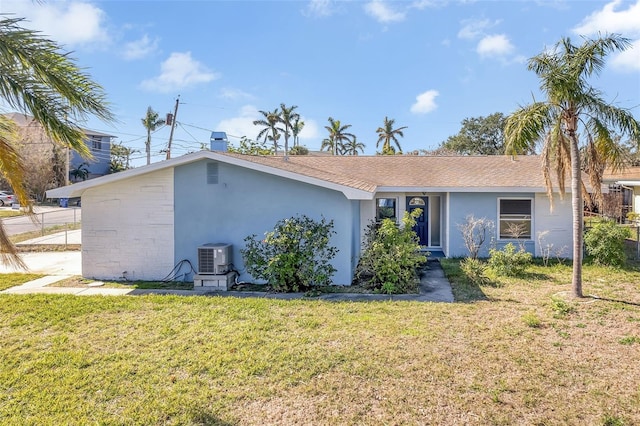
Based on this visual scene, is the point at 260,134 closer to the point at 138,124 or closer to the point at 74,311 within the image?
the point at 138,124

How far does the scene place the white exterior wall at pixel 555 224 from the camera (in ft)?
42.1

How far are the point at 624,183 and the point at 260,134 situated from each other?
3279cm

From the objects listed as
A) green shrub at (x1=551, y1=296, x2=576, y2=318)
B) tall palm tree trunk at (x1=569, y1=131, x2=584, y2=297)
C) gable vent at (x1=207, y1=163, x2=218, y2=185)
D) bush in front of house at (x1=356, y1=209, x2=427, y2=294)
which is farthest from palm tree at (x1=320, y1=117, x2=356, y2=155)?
green shrub at (x1=551, y1=296, x2=576, y2=318)

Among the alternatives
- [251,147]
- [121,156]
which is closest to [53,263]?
[251,147]

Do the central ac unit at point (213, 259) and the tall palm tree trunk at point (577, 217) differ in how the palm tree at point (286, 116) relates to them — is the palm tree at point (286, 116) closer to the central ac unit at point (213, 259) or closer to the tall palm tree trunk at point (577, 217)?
the central ac unit at point (213, 259)

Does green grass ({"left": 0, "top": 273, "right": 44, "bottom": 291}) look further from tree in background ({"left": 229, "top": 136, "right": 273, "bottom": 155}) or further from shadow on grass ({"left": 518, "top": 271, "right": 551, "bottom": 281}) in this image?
tree in background ({"left": 229, "top": 136, "right": 273, "bottom": 155})

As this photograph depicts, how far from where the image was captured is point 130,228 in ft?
33.6

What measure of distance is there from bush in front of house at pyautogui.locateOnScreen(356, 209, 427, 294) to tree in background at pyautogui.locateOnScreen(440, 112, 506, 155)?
3333cm

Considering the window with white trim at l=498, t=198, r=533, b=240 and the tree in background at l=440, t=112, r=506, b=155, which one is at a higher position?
the tree in background at l=440, t=112, r=506, b=155

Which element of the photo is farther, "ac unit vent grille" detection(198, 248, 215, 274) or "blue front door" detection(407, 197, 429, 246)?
"blue front door" detection(407, 197, 429, 246)

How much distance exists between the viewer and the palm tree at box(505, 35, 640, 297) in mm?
7645

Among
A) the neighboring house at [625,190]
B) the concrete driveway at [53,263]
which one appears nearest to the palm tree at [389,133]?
the neighboring house at [625,190]

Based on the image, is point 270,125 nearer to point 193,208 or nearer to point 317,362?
point 193,208

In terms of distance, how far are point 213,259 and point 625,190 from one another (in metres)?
29.5
